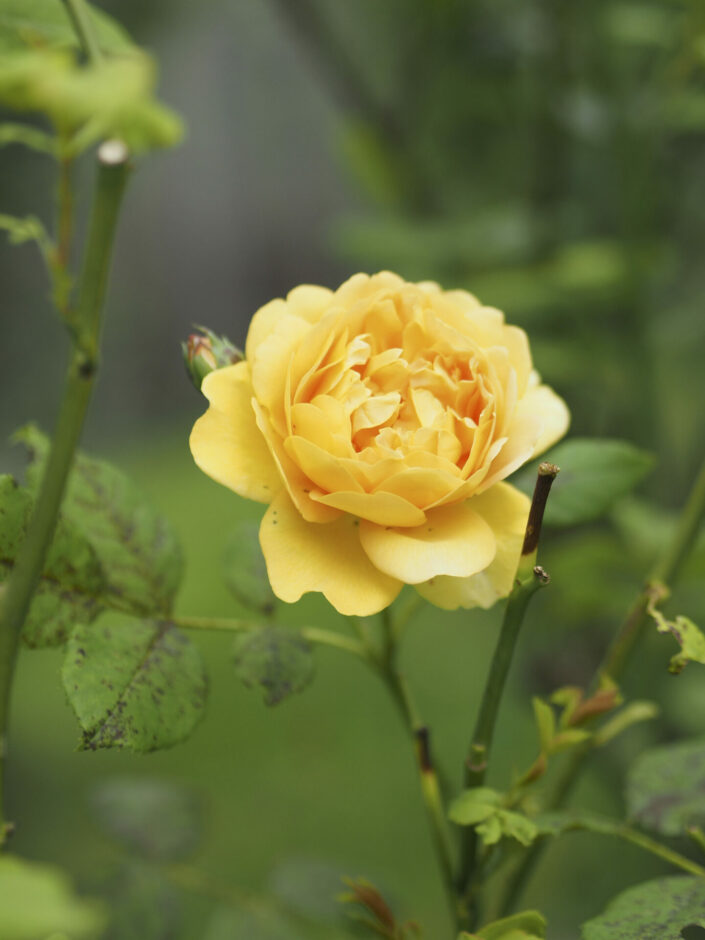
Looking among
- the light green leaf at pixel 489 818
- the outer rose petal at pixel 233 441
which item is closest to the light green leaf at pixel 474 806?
the light green leaf at pixel 489 818

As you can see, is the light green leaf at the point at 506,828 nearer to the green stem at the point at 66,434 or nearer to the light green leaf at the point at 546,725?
the light green leaf at the point at 546,725

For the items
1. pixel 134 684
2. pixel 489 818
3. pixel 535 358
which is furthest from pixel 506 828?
pixel 535 358

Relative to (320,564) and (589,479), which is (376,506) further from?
(589,479)

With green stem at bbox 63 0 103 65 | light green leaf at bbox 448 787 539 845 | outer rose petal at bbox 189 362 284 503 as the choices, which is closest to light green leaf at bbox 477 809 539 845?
light green leaf at bbox 448 787 539 845

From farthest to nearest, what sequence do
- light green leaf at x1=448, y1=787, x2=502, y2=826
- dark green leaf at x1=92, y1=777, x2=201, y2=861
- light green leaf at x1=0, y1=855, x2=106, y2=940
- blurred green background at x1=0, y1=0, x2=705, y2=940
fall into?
blurred green background at x1=0, y1=0, x2=705, y2=940
dark green leaf at x1=92, y1=777, x2=201, y2=861
light green leaf at x1=448, y1=787, x2=502, y2=826
light green leaf at x1=0, y1=855, x2=106, y2=940

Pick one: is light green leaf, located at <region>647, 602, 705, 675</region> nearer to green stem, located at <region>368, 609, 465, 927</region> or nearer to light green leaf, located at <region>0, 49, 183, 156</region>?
green stem, located at <region>368, 609, 465, 927</region>

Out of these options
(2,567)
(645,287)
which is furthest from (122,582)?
(645,287)

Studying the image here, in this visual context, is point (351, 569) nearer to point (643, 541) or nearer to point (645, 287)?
point (643, 541)
